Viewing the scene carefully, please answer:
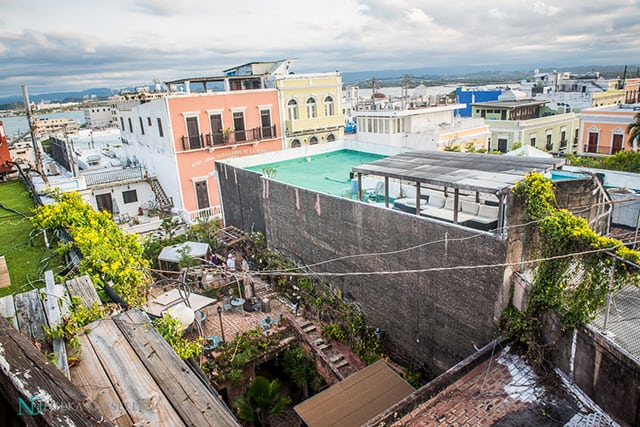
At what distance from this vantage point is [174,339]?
163 inches

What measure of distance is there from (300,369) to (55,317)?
10.8 metres

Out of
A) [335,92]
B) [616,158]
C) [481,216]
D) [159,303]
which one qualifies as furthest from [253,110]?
→ [616,158]

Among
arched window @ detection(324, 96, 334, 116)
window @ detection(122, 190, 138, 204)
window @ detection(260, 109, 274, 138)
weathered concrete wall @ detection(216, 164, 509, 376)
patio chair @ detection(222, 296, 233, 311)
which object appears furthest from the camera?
arched window @ detection(324, 96, 334, 116)

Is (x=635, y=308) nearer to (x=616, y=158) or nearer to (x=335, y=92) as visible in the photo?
(x=616, y=158)

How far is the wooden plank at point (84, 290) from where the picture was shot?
378cm

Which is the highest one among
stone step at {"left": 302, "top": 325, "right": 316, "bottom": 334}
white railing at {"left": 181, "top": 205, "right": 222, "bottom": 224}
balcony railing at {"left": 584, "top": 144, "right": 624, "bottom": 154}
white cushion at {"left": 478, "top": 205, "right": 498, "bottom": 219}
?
white cushion at {"left": 478, "top": 205, "right": 498, "bottom": 219}

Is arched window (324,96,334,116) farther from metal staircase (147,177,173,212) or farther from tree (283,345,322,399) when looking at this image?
tree (283,345,322,399)

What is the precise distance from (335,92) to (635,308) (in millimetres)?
26069

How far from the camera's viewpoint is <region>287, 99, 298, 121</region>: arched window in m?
29.0

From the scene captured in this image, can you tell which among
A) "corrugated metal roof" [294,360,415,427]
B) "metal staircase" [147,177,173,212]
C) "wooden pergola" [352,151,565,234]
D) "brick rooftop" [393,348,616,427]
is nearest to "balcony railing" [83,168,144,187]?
"metal staircase" [147,177,173,212]

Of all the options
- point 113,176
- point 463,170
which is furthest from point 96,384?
point 113,176

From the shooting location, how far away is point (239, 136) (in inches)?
1062

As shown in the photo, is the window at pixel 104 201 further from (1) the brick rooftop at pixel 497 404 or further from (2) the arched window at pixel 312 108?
(1) the brick rooftop at pixel 497 404

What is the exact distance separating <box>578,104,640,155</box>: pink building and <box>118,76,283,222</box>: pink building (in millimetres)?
23275
